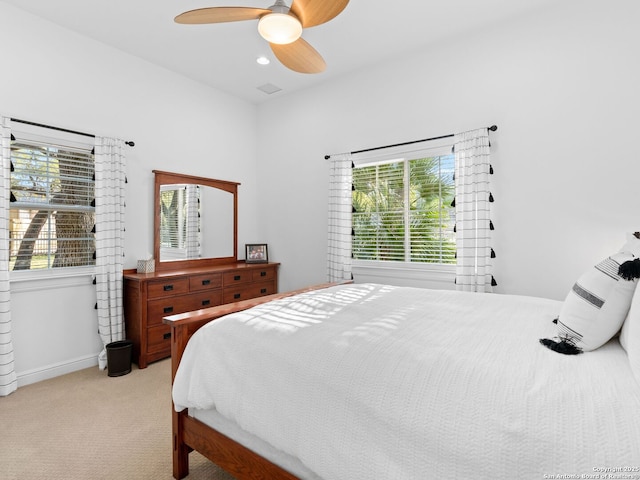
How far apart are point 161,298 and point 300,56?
2431 millimetres

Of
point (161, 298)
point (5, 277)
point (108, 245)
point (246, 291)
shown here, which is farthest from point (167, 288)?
point (5, 277)

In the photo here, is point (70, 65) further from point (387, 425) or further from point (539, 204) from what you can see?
point (539, 204)

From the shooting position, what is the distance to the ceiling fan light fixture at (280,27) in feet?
6.64

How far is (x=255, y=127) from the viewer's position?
465 cm

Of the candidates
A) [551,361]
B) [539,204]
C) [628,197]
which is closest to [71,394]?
[551,361]

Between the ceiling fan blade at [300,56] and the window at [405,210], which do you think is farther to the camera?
the window at [405,210]

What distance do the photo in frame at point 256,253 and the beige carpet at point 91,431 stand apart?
5.84ft

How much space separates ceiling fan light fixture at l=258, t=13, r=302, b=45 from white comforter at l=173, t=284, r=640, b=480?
1.73 meters

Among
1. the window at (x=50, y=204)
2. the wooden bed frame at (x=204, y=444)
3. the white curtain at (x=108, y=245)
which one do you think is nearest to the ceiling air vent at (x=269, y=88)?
the white curtain at (x=108, y=245)

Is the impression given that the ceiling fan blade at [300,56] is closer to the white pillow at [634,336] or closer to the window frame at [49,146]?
the window frame at [49,146]

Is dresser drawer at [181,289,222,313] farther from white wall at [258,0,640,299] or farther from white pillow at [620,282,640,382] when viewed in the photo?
white pillow at [620,282,640,382]

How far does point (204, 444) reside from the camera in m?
1.47

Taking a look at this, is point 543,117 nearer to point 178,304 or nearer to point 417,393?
point 417,393

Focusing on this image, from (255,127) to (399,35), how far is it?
229 centimetres
